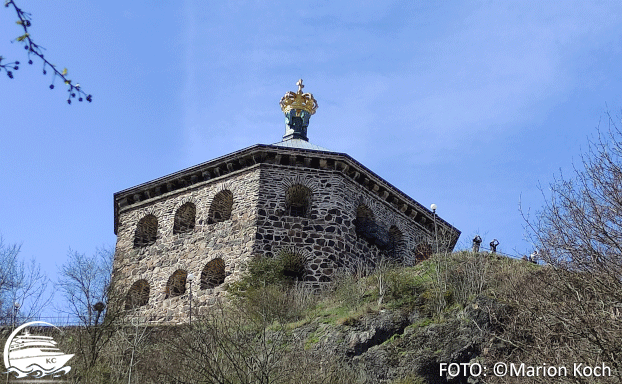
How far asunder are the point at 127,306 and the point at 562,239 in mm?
14787

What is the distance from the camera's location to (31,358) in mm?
15969

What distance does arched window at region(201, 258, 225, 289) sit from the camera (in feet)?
81.4

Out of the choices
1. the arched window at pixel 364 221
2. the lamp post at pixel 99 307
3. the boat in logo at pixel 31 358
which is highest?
the arched window at pixel 364 221

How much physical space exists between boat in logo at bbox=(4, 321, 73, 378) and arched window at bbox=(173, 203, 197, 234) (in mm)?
10048

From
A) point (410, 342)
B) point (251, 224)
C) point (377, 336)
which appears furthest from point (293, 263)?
point (410, 342)

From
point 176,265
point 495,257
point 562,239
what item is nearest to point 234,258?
point 176,265

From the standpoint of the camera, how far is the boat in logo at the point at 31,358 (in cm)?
1553

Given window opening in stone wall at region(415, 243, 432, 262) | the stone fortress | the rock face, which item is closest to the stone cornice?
the stone fortress

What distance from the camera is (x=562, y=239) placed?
45.1 ft

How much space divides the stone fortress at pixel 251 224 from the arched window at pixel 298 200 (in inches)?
1.3

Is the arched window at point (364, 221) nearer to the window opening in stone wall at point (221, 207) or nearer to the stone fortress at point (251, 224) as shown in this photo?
the stone fortress at point (251, 224)

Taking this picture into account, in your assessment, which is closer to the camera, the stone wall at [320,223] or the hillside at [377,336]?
the hillside at [377,336]

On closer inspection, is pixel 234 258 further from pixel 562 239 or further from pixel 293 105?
pixel 562 239

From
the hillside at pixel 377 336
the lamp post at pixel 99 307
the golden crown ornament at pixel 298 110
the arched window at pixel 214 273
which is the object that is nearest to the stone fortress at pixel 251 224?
the arched window at pixel 214 273
